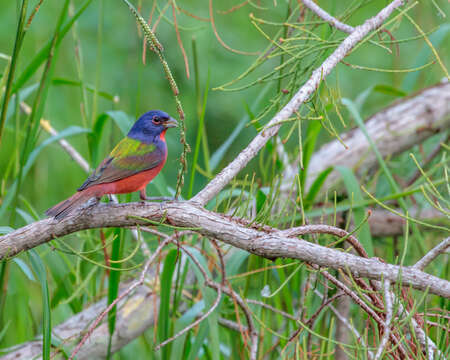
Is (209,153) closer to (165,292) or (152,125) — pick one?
(152,125)

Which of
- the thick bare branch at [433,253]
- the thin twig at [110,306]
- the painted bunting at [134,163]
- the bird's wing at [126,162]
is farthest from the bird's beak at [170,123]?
the thick bare branch at [433,253]

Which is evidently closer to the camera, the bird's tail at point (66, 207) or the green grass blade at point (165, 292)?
the bird's tail at point (66, 207)

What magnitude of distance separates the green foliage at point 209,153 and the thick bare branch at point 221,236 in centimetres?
6

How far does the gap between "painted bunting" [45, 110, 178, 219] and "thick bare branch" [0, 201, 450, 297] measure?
0.28m

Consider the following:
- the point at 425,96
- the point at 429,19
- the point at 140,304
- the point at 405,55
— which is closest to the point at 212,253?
the point at 140,304

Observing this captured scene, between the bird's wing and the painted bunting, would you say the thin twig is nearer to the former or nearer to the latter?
the painted bunting

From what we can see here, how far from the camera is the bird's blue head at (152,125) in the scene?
8.27ft

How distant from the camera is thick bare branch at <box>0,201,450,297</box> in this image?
139 centimetres

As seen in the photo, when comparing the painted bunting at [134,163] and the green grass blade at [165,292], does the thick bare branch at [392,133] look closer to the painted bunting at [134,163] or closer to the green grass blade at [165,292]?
the painted bunting at [134,163]

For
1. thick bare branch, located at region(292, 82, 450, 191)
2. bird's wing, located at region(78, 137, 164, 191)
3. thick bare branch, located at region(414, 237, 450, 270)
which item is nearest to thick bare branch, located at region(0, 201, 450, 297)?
thick bare branch, located at region(414, 237, 450, 270)

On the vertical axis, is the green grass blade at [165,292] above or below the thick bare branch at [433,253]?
below

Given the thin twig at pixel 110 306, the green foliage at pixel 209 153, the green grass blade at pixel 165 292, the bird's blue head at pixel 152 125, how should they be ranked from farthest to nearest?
1. the bird's blue head at pixel 152 125
2. the green grass blade at pixel 165 292
3. the green foliage at pixel 209 153
4. the thin twig at pixel 110 306

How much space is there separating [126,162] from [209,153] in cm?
327

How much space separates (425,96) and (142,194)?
2.32 meters
